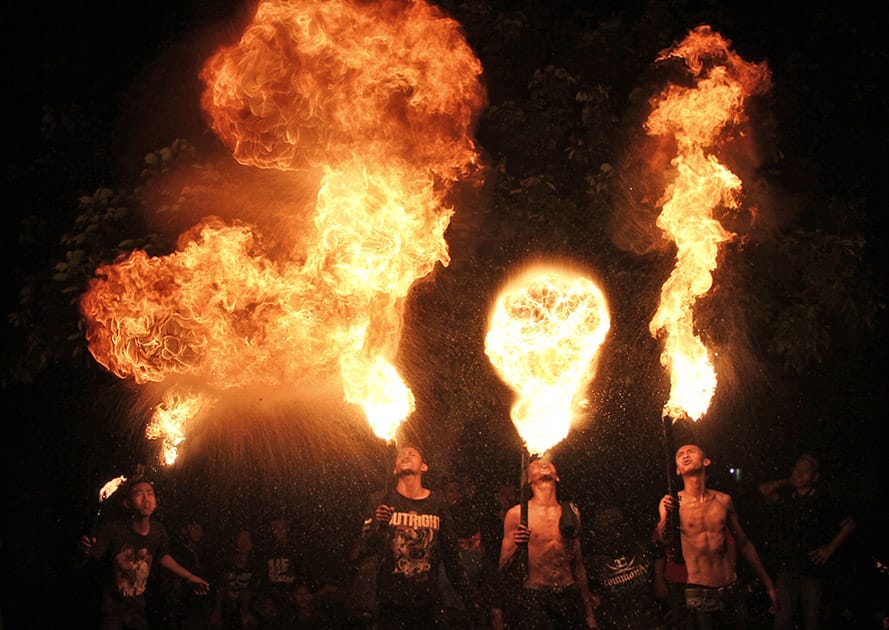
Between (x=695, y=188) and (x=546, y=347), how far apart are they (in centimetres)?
198

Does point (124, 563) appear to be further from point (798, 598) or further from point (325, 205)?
point (798, 598)

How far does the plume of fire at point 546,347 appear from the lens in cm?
719

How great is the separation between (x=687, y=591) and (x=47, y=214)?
8.14 meters

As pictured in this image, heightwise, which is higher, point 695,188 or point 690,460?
point 695,188

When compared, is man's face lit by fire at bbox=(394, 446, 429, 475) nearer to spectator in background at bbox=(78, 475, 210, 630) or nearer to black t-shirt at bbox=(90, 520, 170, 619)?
spectator in background at bbox=(78, 475, 210, 630)

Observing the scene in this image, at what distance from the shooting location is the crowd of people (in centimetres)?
691

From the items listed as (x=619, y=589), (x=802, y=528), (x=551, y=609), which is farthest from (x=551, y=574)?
(x=802, y=528)

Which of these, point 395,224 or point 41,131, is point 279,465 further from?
point 41,131

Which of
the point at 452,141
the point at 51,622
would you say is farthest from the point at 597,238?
the point at 51,622

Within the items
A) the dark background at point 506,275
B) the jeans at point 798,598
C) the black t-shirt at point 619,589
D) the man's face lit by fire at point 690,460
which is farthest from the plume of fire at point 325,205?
the jeans at point 798,598

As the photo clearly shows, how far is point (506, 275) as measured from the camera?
916 centimetres

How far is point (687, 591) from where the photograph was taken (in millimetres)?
6910

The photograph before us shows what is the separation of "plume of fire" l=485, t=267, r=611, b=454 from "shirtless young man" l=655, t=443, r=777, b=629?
109 centimetres

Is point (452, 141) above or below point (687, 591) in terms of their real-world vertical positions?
above
